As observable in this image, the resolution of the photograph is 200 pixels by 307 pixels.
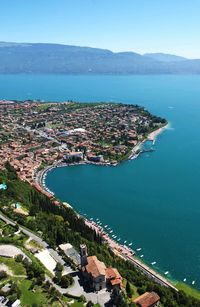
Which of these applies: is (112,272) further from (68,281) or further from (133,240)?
A: (133,240)

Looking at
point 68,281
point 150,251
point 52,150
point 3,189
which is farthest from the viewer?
point 52,150

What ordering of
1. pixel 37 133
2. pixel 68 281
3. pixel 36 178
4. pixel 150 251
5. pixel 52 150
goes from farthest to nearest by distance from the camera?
pixel 37 133, pixel 52 150, pixel 36 178, pixel 150 251, pixel 68 281

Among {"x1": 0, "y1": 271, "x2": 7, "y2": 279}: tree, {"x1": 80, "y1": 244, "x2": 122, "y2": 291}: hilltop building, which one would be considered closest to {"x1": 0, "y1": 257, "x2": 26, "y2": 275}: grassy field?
{"x1": 0, "y1": 271, "x2": 7, "y2": 279}: tree

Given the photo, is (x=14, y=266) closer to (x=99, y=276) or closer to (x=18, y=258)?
(x=18, y=258)

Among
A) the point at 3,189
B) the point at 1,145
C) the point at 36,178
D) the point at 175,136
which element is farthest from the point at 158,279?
the point at 175,136

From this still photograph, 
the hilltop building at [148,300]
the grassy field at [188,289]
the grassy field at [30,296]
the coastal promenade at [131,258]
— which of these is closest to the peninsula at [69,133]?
the coastal promenade at [131,258]

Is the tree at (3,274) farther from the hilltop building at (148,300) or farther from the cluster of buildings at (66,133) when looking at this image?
the cluster of buildings at (66,133)
